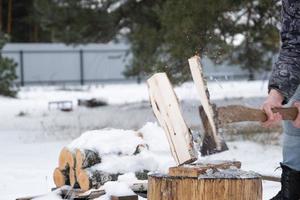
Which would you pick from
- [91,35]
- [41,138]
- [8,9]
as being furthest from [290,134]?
[8,9]

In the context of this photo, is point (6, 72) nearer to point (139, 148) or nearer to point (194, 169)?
point (139, 148)

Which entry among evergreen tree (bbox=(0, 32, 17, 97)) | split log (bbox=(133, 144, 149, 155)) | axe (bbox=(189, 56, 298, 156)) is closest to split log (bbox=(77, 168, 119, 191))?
split log (bbox=(133, 144, 149, 155))

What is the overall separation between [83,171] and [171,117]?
0.95 m

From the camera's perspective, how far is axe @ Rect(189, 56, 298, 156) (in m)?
2.75

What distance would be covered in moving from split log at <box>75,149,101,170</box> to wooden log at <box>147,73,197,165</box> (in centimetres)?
78

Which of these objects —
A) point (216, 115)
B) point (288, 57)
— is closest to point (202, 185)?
point (216, 115)

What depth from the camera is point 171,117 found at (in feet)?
12.9

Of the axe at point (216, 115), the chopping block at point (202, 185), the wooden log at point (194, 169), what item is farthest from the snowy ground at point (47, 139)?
the chopping block at point (202, 185)

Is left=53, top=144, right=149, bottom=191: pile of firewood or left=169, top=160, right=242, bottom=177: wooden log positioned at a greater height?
left=169, top=160, right=242, bottom=177: wooden log

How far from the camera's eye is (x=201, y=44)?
24.2ft

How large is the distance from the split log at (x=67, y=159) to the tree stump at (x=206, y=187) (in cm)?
157

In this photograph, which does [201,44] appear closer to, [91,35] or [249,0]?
[249,0]

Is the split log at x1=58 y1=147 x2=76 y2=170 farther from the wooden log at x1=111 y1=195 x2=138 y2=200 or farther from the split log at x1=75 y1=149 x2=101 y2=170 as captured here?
the wooden log at x1=111 y1=195 x2=138 y2=200

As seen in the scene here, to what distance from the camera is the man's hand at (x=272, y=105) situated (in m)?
2.73
